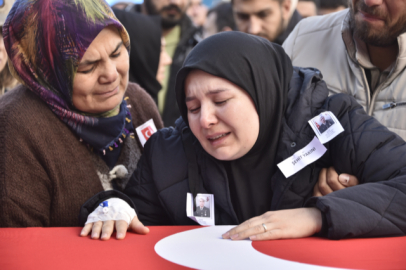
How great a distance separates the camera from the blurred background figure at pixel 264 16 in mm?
3791

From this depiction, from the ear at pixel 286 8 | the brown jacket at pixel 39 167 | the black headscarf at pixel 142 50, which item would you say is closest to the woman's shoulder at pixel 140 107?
the brown jacket at pixel 39 167

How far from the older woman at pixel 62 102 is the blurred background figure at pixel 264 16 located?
1704mm

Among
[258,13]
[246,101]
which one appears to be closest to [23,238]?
[246,101]

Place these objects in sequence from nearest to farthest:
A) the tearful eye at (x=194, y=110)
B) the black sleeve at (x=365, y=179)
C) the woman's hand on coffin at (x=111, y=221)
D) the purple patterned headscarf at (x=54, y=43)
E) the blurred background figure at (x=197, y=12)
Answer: the black sleeve at (x=365, y=179), the woman's hand on coffin at (x=111, y=221), the tearful eye at (x=194, y=110), the purple patterned headscarf at (x=54, y=43), the blurred background figure at (x=197, y=12)

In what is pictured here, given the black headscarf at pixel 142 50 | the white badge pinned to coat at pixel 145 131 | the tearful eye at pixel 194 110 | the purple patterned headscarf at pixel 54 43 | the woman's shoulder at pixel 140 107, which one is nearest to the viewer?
the tearful eye at pixel 194 110

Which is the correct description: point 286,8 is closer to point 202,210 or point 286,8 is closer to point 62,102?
point 62,102

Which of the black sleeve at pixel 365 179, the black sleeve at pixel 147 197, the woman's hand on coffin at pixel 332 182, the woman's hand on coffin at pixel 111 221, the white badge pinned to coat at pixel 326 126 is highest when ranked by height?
the white badge pinned to coat at pixel 326 126

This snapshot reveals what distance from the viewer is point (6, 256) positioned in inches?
57.4

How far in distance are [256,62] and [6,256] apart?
47.6 inches

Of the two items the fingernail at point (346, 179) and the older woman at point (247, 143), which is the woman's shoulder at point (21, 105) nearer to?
the older woman at point (247, 143)

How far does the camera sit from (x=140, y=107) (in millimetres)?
2791

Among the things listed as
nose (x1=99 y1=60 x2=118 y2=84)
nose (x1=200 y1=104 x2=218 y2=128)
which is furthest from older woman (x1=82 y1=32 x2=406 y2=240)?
nose (x1=99 y1=60 x2=118 y2=84)

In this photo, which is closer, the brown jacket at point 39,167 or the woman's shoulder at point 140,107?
the brown jacket at point 39,167

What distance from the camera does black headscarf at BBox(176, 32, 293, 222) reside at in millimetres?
1902
